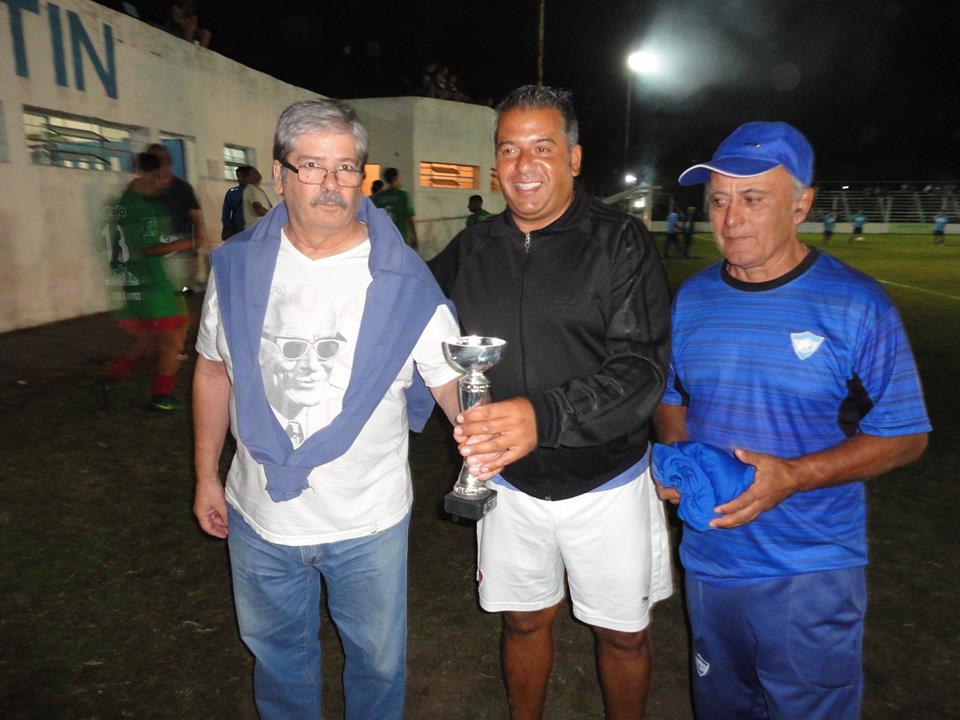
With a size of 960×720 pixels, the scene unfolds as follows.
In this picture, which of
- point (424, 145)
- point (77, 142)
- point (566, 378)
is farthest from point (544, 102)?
point (424, 145)

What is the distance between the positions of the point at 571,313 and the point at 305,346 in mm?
874

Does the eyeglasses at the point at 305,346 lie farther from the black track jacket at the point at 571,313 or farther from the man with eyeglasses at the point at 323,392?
the black track jacket at the point at 571,313

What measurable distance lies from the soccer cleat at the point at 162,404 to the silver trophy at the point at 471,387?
5265 mm

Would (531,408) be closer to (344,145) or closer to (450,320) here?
(450,320)

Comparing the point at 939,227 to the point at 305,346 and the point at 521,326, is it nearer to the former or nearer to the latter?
the point at 521,326

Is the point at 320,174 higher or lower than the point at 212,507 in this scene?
higher

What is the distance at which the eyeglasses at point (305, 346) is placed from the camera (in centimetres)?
198

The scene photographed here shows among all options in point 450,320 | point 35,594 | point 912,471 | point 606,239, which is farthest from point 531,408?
point 912,471

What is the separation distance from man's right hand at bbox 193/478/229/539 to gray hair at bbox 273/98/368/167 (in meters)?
1.21

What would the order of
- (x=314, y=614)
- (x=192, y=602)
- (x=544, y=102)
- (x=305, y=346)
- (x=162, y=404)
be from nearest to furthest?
(x=305, y=346), (x=544, y=102), (x=314, y=614), (x=192, y=602), (x=162, y=404)

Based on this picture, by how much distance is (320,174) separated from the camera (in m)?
1.96

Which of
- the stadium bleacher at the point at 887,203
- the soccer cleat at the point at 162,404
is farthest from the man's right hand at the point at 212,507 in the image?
the stadium bleacher at the point at 887,203

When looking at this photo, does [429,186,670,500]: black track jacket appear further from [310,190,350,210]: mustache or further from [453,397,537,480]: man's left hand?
[310,190,350,210]: mustache

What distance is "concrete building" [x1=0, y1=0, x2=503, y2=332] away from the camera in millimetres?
9234
